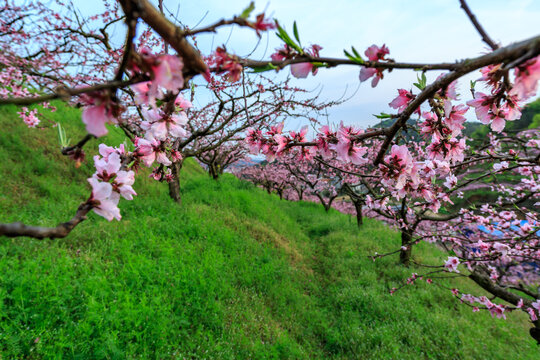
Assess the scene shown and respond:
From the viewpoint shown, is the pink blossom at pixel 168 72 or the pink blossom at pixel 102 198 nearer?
the pink blossom at pixel 168 72

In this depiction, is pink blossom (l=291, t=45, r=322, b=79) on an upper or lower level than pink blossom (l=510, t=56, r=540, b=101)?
upper

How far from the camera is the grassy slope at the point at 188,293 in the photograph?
2.41 m

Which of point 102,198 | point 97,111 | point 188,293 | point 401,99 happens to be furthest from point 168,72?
point 188,293

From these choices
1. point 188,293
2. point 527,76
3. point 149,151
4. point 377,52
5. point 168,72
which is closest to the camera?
point 168,72

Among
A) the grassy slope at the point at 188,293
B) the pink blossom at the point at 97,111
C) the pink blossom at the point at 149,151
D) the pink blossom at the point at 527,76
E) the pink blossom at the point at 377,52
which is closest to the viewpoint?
the pink blossom at the point at 97,111

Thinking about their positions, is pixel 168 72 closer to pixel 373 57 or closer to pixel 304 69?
pixel 304 69

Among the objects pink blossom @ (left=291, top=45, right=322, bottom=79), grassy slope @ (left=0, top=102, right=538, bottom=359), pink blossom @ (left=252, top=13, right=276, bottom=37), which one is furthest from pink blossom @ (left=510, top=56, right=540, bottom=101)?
grassy slope @ (left=0, top=102, right=538, bottom=359)

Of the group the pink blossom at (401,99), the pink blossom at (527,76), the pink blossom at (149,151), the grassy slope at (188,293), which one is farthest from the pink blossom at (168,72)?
the grassy slope at (188,293)

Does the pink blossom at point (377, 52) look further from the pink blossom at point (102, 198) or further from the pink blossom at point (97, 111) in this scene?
the pink blossom at point (102, 198)

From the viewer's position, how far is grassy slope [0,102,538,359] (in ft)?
7.91

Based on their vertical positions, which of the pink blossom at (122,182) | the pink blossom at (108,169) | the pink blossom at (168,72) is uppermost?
the pink blossom at (168,72)

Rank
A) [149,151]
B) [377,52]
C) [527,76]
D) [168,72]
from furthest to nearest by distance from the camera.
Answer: [149,151] < [377,52] < [527,76] < [168,72]

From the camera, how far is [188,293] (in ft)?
10.8

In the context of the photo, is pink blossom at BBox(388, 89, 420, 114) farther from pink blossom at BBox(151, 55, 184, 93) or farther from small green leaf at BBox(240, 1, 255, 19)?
pink blossom at BBox(151, 55, 184, 93)
